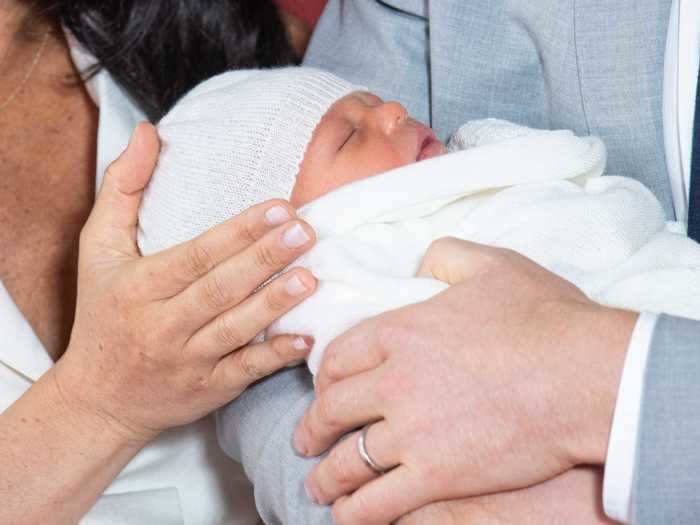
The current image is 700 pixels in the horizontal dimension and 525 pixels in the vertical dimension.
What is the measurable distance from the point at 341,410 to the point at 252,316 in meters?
0.18

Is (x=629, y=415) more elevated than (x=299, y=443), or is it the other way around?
(x=629, y=415)

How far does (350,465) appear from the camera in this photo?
114 centimetres

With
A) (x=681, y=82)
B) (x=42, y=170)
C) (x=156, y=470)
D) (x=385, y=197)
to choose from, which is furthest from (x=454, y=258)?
(x=42, y=170)

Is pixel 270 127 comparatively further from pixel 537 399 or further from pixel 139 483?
pixel 139 483

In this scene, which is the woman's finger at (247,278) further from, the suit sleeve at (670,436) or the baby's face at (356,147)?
the suit sleeve at (670,436)

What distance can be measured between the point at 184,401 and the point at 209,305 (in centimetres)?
21

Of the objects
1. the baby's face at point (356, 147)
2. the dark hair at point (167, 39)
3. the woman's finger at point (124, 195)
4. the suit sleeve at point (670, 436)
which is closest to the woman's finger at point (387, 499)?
the suit sleeve at point (670, 436)

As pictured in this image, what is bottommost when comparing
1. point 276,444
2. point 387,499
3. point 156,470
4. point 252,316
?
point 156,470

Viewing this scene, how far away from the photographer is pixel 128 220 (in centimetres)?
145

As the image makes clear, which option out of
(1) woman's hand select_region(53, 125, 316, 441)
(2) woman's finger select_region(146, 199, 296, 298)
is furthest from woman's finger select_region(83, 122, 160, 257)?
(2) woman's finger select_region(146, 199, 296, 298)

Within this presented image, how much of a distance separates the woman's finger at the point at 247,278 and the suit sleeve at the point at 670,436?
1.39ft

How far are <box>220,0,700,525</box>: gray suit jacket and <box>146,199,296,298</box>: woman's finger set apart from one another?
24 cm

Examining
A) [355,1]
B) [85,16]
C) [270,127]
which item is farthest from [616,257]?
[85,16]

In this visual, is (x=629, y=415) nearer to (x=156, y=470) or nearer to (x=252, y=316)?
(x=252, y=316)
